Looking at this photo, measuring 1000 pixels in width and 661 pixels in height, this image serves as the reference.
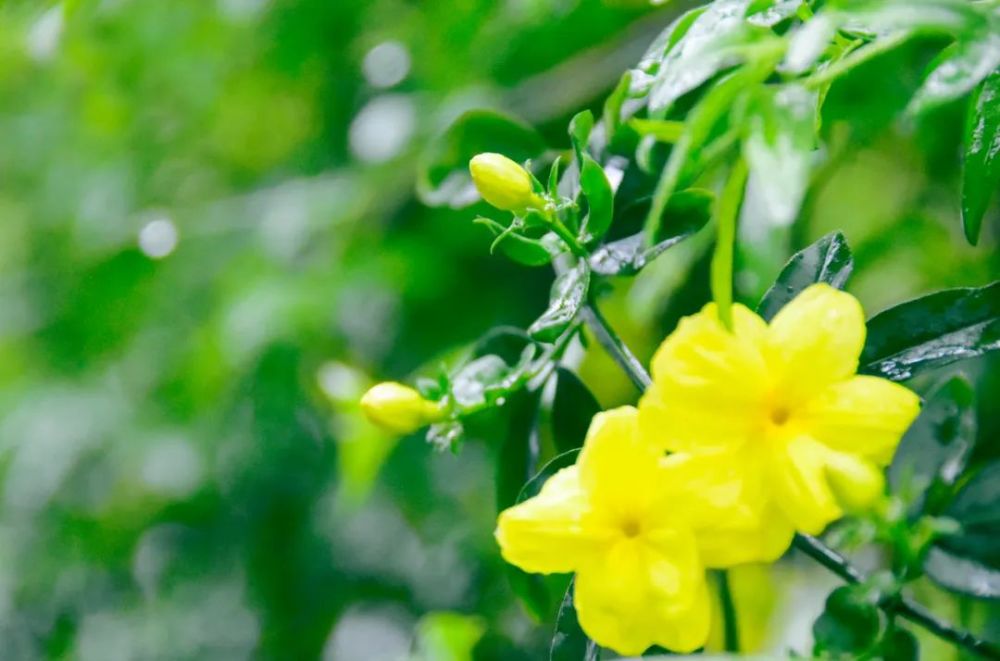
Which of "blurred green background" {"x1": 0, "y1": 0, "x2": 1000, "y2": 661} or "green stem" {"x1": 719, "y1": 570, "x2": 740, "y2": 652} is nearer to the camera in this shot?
"green stem" {"x1": 719, "y1": 570, "x2": 740, "y2": 652}

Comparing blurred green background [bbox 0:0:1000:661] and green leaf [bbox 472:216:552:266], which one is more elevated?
green leaf [bbox 472:216:552:266]

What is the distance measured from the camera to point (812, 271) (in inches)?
17.8

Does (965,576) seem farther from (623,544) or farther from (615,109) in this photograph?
(615,109)

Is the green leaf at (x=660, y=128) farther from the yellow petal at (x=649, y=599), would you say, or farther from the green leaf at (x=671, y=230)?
the yellow petal at (x=649, y=599)

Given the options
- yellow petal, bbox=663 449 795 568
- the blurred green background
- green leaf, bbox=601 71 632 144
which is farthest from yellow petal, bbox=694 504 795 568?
the blurred green background

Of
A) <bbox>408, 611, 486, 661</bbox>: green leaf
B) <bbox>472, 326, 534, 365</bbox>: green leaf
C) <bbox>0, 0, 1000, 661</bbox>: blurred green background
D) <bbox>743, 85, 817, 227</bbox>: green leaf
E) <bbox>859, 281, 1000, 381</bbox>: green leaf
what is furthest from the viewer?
<bbox>0, 0, 1000, 661</bbox>: blurred green background

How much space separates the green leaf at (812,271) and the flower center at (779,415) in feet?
0.23

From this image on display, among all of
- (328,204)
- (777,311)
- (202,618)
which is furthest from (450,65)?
(202,618)

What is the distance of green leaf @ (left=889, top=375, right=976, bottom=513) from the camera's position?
0.41m

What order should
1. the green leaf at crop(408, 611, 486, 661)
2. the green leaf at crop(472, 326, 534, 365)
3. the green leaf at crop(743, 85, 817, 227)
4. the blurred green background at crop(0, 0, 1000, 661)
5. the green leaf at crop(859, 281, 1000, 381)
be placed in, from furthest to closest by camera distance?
the blurred green background at crop(0, 0, 1000, 661), the green leaf at crop(408, 611, 486, 661), the green leaf at crop(472, 326, 534, 365), the green leaf at crop(859, 281, 1000, 381), the green leaf at crop(743, 85, 817, 227)

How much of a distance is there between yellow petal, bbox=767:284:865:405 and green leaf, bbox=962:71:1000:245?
9 cm

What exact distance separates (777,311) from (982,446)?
554 millimetres

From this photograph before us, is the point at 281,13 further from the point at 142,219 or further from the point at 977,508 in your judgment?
the point at 977,508

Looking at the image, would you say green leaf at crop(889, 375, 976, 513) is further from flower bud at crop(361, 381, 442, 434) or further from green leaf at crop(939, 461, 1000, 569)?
flower bud at crop(361, 381, 442, 434)
